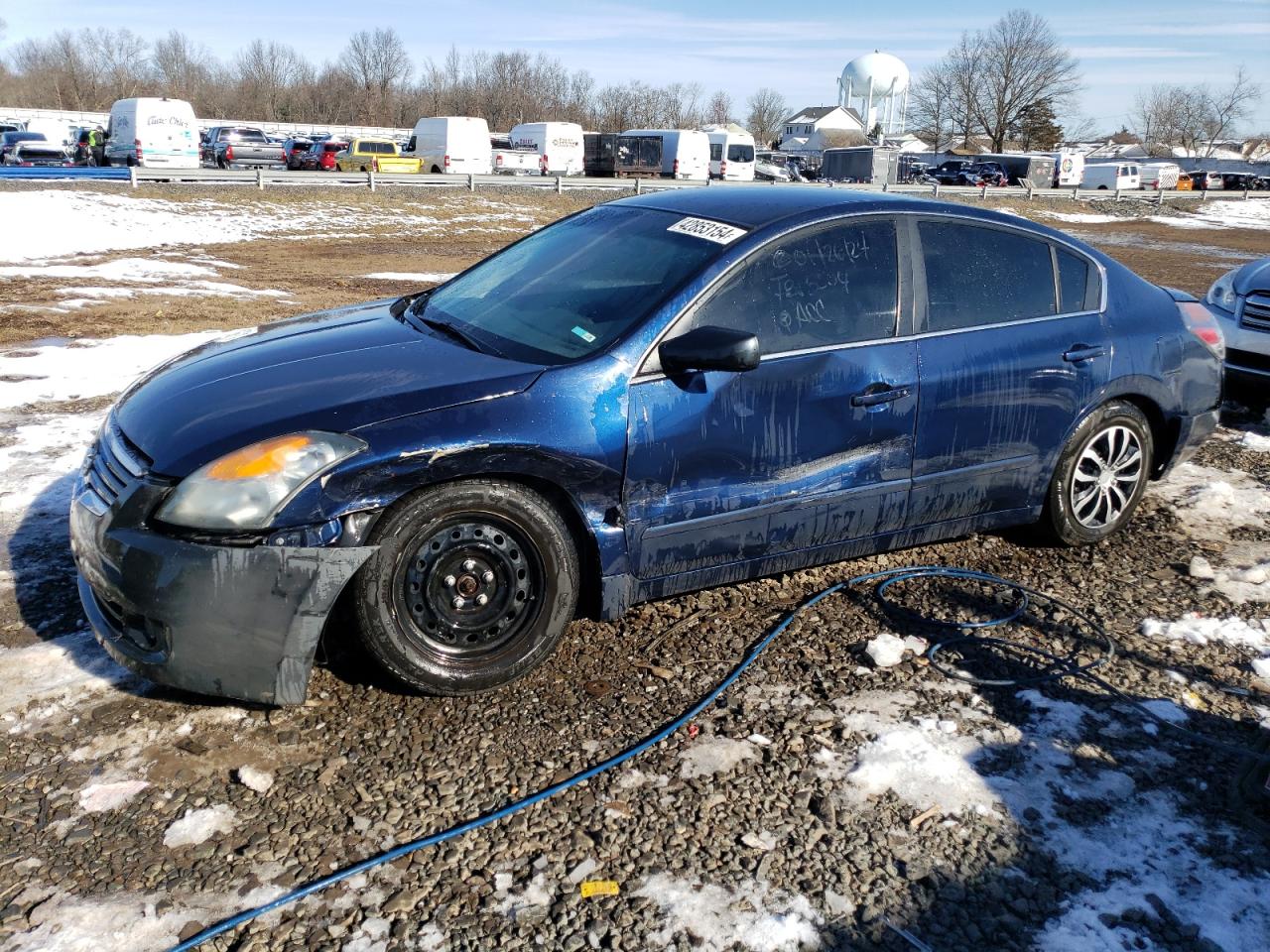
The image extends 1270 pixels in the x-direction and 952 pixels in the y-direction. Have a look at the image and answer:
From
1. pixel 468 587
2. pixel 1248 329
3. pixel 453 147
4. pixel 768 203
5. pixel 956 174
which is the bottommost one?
pixel 468 587

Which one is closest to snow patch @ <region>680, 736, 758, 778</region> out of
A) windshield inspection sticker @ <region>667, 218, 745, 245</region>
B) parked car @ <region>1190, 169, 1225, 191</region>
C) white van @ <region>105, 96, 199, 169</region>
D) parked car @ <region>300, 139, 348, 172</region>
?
windshield inspection sticker @ <region>667, 218, 745, 245</region>

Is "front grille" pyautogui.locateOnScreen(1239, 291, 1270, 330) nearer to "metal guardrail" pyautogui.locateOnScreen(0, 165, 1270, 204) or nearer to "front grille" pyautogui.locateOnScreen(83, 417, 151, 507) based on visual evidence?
"front grille" pyautogui.locateOnScreen(83, 417, 151, 507)

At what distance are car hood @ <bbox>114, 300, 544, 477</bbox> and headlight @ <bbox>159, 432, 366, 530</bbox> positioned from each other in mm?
57

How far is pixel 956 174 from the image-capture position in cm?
5869

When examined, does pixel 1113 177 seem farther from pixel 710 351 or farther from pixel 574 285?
pixel 710 351

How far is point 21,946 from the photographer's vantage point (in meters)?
2.33

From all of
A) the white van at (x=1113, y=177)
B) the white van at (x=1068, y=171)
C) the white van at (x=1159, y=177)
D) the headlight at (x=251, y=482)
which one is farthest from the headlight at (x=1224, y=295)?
the white van at (x=1159, y=177)

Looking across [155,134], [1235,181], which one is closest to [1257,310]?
[155,134]

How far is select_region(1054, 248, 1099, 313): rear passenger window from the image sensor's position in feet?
15.2

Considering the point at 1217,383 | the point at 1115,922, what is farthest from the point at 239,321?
the point at 1115,922

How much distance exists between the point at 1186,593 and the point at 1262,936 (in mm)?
2294

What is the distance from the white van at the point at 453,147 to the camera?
38125mm

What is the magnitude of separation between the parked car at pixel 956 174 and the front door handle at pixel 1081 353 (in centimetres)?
5104

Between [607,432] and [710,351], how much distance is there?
0.44 meters
